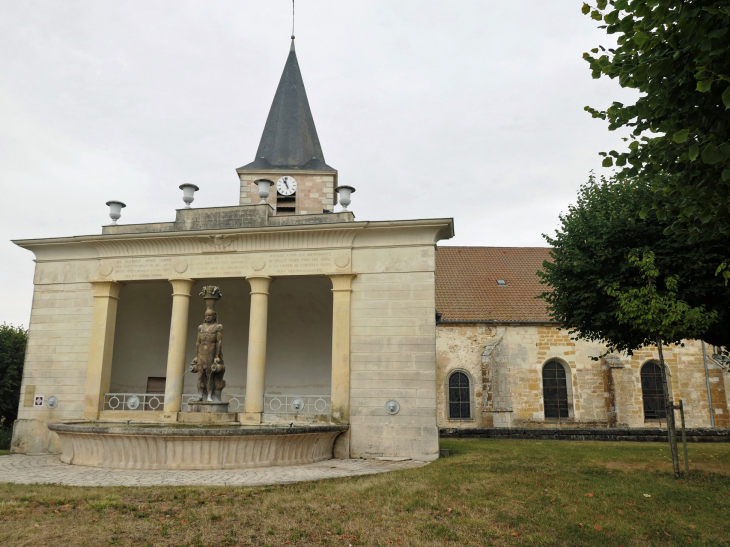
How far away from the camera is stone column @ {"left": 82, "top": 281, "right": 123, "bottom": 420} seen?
1527 cm

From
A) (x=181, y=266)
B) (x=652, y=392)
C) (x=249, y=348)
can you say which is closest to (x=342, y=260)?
(x=249, y=348)

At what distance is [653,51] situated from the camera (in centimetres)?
553

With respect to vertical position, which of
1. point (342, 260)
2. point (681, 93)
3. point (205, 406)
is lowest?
point (205, 406)

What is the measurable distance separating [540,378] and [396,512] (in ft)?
62.8

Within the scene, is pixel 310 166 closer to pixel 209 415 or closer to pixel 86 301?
pixel 86 301

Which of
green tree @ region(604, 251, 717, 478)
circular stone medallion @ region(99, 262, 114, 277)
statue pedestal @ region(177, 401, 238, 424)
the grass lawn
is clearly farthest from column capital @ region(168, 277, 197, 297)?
green tree @ region(604, 251, 717, 478)

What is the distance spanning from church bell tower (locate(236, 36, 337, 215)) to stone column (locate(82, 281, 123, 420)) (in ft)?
24.3

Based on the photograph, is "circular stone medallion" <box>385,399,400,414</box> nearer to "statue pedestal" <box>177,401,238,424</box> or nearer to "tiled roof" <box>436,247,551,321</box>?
"statue pedestal" <box>177,401,238,424</box>

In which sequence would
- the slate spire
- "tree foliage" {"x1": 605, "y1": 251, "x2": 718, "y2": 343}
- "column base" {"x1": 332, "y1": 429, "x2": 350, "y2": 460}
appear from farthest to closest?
the slate spire
"column base" {"x1": 332, "y1": 429, "x2": 350, "y2": 460}
"tree foliage" {"x1": 605, "y1": 251, "x2": 718, "y2": 343}

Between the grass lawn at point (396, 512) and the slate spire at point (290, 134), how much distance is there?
16.2m

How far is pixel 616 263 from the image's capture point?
14.0 metres

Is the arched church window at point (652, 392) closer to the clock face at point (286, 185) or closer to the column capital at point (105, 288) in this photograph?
the clock face at point (286, 185)

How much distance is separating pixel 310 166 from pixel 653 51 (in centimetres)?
1890

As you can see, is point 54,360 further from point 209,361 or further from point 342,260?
point 342,260
